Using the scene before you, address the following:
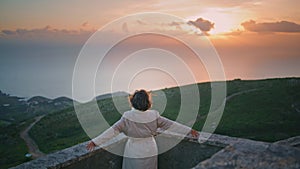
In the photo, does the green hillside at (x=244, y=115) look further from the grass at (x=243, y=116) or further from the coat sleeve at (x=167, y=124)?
the coat sleeve at (x=167, y=124)

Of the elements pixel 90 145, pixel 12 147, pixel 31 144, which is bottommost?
pixel 12 147

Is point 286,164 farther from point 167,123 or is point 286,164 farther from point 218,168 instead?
point 167,123

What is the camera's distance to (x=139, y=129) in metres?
5.27

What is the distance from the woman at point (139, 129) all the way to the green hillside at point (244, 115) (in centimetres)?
1345

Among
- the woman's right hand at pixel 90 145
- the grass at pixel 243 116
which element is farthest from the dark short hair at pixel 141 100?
the grass at pixel 243 116

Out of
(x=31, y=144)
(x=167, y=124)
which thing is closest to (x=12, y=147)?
(x=31, y=144)

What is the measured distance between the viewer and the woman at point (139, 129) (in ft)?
17.0

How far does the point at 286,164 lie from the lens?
2.51m

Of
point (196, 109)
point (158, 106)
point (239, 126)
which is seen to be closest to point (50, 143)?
point (158, 106)

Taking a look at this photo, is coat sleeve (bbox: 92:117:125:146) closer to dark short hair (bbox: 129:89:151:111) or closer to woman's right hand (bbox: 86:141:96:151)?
woman's right hand (bbox: 86:141:96:151)

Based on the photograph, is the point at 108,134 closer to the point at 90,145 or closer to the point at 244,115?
the point at 90,145

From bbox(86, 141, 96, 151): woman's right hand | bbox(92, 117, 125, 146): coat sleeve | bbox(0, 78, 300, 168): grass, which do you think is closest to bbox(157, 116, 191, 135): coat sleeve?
bbox(92, 117, 125, 146): coat sleeve

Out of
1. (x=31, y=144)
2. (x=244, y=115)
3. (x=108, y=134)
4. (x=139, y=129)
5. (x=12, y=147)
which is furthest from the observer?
(x=12, y=147)

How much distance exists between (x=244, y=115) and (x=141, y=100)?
20238 millimetres
